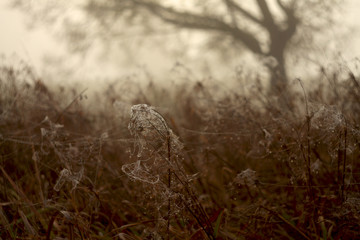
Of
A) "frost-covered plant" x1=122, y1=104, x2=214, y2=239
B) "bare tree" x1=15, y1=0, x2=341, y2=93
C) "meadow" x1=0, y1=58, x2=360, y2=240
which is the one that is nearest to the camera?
"frost-covered plant" x1=122, y1=104, x2=214, y2=239

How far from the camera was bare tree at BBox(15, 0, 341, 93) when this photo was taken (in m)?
11.7

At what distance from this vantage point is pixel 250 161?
297cm

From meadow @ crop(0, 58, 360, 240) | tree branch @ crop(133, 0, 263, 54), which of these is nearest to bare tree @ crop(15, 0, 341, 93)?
tree branch @ crop(133, 0, 263, 54)

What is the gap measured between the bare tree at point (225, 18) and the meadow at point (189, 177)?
323 inches

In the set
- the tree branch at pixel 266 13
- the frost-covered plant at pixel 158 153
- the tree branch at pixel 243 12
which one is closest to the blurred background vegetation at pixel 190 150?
the frost-covered plant at pixel 158 153

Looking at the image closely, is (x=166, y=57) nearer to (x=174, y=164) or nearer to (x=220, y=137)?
(x=220, y=137)

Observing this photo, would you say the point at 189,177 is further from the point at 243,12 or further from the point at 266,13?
the point at 243,12

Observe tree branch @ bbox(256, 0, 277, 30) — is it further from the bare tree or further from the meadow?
the meadow

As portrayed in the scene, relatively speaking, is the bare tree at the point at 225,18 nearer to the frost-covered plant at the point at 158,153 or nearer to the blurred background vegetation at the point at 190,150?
the blurred background vegetation at the point at 190,150

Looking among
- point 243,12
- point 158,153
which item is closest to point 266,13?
point 243,12

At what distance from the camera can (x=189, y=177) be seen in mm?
1460

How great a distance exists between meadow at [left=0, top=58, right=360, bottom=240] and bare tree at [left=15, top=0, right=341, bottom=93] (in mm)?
8205

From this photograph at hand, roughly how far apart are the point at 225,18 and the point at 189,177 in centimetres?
1206

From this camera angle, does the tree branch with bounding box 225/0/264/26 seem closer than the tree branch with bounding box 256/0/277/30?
No
